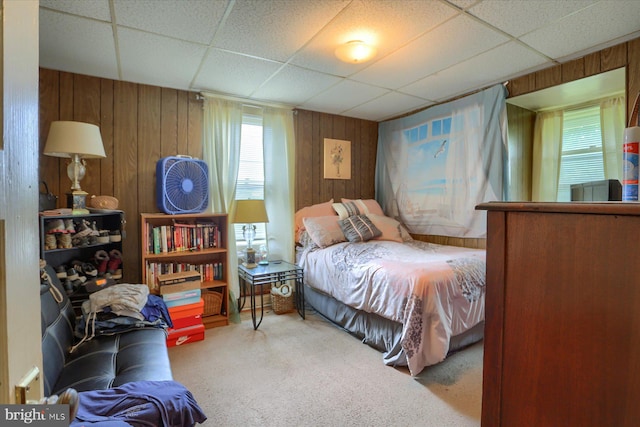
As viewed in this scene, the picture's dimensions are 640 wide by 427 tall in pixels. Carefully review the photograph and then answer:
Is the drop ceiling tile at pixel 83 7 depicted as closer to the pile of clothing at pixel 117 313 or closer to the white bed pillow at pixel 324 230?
the pile of clothing at pixel 117 313

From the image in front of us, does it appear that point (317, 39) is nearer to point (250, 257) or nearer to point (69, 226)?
point (250, 257)

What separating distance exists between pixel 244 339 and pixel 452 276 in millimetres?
1776

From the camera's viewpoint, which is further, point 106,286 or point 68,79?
point 68,79

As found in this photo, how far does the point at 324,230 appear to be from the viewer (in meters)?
3.21

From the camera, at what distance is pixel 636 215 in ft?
1.76

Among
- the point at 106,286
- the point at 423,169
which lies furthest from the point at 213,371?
the point at 423,169

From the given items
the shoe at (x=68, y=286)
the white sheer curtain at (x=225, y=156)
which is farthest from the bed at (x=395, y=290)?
the shoe at (x=68, y=286)

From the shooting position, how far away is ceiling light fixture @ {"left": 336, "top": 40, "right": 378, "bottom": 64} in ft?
6.83

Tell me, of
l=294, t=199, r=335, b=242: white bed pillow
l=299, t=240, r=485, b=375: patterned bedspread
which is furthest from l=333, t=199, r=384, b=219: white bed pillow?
l=299, t=240, r=485, b=375: patterned bedspread

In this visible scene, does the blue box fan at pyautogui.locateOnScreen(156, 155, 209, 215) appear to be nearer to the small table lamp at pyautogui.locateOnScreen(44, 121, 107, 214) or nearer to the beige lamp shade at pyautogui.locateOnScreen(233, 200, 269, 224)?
the beige lamp shade at pyautogui.locateOnScreen(233, 200, 269, 224)

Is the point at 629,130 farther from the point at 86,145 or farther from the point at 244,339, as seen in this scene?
the point at 86,145

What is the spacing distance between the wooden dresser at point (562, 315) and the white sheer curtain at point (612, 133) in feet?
10.0

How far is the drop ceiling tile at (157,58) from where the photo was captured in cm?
205

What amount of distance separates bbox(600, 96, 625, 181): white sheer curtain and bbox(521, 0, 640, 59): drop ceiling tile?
924 mm
